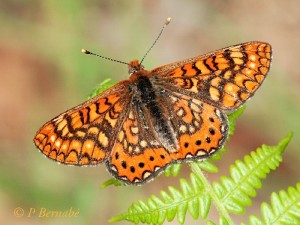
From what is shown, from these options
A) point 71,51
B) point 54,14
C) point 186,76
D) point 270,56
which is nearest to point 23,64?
point 54,14

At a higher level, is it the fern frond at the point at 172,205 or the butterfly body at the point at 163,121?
the butterfly body at the point at 163,121

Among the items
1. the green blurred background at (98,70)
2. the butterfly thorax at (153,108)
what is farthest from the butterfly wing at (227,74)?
the green blurred background at (98,70)

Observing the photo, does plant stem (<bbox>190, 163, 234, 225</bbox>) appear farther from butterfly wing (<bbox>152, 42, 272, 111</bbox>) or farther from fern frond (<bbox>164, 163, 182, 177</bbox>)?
butterfly wing (<bbox>152, 42, 272, 111</bbox>)

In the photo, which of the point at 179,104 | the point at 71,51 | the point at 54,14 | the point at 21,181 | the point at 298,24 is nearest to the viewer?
the point at 179,104

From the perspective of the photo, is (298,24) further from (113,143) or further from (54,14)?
(113,143)

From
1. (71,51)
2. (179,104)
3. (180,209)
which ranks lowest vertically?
(180,209)

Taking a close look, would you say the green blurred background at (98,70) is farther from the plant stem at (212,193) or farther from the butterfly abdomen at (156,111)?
the plant stem at (212,193)

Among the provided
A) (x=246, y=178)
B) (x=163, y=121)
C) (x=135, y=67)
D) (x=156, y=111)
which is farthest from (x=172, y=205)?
(x=135, y=67)
